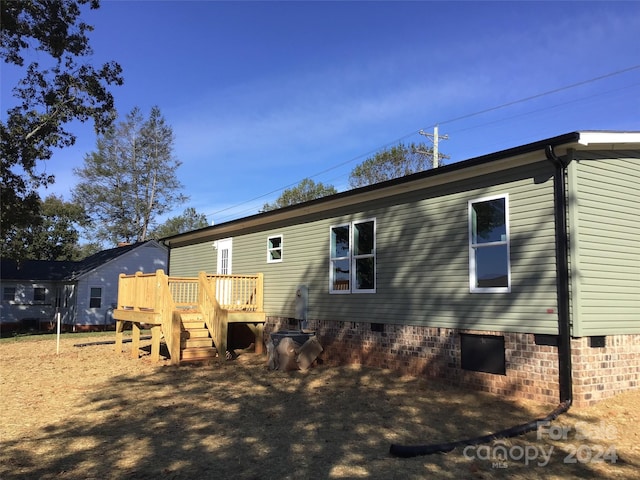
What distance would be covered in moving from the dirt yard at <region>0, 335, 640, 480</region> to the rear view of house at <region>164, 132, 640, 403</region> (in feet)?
1.78

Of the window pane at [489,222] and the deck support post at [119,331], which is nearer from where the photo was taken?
the window pane at [489,222]

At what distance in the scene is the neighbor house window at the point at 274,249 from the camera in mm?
12891

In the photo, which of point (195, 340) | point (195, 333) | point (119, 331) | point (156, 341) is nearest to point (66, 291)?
point (119, 331)

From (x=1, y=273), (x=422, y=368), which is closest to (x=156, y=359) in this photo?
(x=422, y=368)

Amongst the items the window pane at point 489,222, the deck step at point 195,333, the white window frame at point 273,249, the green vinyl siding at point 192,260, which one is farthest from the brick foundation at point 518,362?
the green vinyl siding at point 192,260

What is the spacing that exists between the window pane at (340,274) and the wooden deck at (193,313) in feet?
7.84

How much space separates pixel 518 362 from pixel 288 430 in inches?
138

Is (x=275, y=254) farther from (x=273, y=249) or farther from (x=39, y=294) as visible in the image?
(x=39, y=294)

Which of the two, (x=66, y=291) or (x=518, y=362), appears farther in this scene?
(x=66, y=291)

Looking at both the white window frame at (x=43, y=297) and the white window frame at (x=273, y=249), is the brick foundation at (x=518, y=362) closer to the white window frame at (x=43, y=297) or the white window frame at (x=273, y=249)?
the white window frame at (x=273, y=249)

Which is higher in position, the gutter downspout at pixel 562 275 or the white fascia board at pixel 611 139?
the white fascia board at pixel 611 139

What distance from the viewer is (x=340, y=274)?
10805 millimetres

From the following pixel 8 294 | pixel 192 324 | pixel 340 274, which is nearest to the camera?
pixel 340 274

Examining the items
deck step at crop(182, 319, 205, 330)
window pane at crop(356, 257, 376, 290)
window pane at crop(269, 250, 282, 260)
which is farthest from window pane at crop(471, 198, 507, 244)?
deck step at crop(182, 319, 205, 330)
